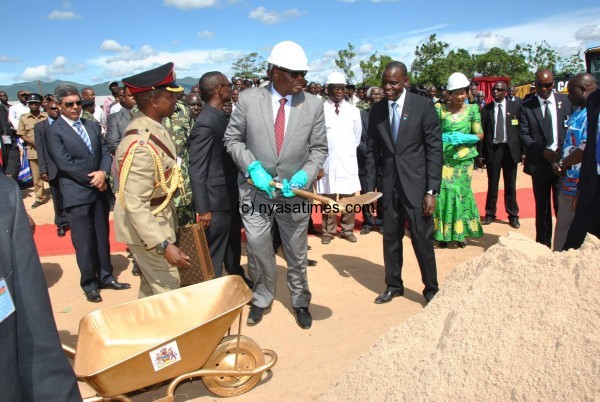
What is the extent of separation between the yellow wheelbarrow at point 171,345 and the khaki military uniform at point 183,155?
60.8 inches

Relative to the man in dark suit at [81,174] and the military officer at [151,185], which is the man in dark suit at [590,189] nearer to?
the military officer at [151,185]

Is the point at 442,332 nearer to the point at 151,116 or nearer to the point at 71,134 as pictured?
the point at 151,116

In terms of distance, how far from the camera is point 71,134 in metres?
4.88

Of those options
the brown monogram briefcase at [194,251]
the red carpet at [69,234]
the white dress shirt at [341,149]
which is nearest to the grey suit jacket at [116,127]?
the red carpet at [69,234]

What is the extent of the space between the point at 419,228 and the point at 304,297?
1198mm

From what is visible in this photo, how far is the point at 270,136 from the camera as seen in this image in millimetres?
3926

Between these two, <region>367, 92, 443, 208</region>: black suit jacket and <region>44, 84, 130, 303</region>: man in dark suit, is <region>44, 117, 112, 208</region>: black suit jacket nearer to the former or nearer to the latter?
<region>44, 84, 130, 303</region>: man in dark suit

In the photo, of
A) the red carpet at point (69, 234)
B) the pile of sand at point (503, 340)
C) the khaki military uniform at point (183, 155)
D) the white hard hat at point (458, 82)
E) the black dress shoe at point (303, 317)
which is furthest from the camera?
the red carpet at point (69, 234)

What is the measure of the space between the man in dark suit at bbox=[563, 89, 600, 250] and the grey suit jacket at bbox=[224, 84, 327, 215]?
6.47 feet

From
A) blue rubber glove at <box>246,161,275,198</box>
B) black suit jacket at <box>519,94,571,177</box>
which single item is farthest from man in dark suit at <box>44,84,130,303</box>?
black suit jacket at <box>519,94,571,177</box>

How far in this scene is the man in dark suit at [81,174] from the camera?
4844 millimetres

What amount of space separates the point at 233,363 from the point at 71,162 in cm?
295

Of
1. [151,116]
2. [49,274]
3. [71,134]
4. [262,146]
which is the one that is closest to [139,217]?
[151,116]

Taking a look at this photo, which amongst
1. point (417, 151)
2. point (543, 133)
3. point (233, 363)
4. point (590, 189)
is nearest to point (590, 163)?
point (590, 189)
